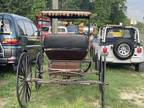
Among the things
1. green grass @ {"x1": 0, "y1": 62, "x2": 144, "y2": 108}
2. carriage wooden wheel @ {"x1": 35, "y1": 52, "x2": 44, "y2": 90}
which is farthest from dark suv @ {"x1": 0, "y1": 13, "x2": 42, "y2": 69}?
carriage wooden wheel @ {"x1": 35, "y1": 52, "x2": 44, "y2": 90}

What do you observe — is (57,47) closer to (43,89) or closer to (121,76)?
(43,89)

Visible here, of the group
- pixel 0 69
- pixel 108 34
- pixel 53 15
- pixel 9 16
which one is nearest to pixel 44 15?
pixel 53 15

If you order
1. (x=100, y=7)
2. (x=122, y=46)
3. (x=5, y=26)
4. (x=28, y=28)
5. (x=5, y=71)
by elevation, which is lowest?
(x=5, y=71)

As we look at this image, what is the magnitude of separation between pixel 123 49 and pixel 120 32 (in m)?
1.53

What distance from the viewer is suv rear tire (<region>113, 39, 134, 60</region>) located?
15.4 meters

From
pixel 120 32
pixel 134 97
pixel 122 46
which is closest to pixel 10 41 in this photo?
pixel 134 97

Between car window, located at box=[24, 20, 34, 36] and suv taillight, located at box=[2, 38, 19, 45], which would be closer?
suv taillight, located at box=[2, 38, 19, 45]

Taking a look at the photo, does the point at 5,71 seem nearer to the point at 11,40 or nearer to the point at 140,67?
the point at 11,40

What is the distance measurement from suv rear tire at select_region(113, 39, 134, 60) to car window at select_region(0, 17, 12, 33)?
414 cm

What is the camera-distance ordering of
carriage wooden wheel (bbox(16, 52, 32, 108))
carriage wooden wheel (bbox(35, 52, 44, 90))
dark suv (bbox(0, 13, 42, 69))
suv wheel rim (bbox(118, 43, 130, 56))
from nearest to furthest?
carriage wooden wheel (bbox(16, 52, 32, 108)) < carriage wooden wheel (bbox(35, 52, 44, 90)) < dark suv (bbox(0, 13, 42, 69)) < suv wheel rim (bbox(118, 43, 130, 56))

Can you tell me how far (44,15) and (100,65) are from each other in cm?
212

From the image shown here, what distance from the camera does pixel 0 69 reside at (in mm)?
14422

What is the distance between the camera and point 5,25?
42.7 feet

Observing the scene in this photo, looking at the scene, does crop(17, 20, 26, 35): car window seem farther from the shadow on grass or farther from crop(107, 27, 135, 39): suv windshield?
crop(107, 27, 135, 39): suv windshield
